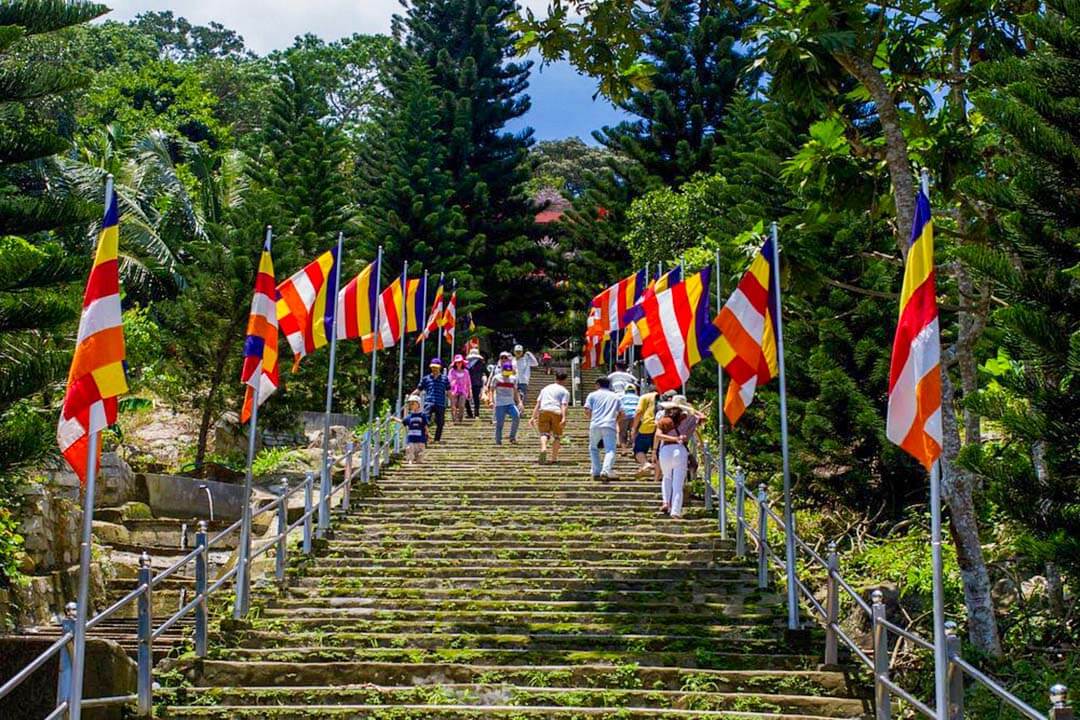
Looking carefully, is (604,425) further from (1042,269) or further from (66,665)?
(66,665)

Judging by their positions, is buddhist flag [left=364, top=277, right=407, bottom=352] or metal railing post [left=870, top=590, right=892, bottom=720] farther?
buddhist flag [left=364, top=277, right=407, bottom=352]

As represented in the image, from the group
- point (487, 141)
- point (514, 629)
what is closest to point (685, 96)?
point (487, 141)

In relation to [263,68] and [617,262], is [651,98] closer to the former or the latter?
[617,262]

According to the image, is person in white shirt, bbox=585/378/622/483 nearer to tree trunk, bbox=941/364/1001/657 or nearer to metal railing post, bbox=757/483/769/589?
metal railing post, bbox=757/483/769/589

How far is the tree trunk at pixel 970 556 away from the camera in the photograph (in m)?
11.1

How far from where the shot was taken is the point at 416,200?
34.0 meters

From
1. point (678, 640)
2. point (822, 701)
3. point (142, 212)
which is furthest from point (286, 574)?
point (142, 212)

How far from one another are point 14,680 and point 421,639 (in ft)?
14.2

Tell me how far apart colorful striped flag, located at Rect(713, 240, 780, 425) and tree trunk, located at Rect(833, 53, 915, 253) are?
1130mm

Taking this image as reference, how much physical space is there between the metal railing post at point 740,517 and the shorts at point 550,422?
4431 mm

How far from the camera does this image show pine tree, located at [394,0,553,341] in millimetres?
38062

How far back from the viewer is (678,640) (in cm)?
1044

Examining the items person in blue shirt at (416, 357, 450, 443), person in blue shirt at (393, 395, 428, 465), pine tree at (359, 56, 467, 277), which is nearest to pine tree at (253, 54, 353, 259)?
pine tree at (359, 56, 467, 277)

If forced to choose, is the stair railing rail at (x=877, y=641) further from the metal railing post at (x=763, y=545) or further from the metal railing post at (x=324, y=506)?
the metal railing post at (x=324, y=506)
